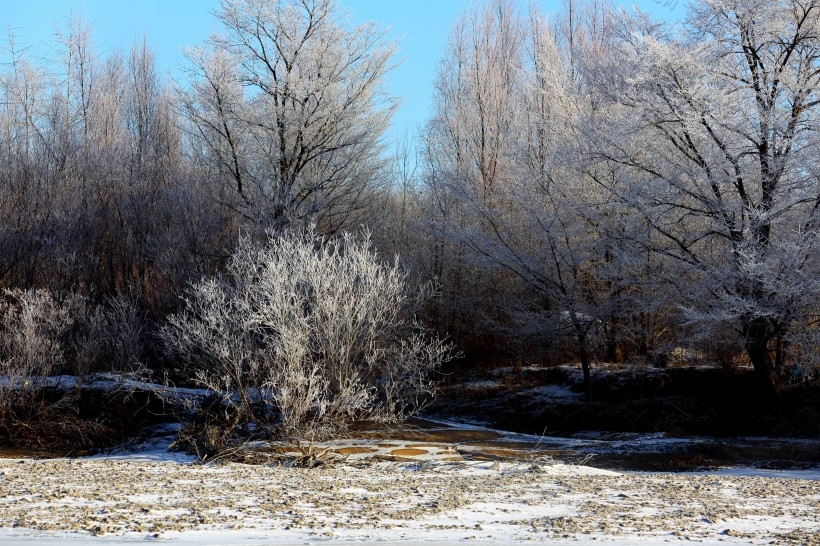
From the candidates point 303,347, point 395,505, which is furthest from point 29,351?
point 395,505

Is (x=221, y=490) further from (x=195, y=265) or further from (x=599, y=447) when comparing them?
(x=195, y=265)

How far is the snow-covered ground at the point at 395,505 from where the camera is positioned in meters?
→ 5.93

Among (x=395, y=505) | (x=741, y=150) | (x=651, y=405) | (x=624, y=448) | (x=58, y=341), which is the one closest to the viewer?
(x=395, y=505)

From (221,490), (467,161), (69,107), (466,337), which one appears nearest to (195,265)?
(466,337)

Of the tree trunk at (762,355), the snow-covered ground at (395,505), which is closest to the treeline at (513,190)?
the tree trunk at (762,355)

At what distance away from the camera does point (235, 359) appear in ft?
37.9

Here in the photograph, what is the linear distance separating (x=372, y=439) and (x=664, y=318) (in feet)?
29.1

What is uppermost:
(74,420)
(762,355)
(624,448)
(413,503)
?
(762,355)

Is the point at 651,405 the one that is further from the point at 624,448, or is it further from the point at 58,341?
the point at 58,341

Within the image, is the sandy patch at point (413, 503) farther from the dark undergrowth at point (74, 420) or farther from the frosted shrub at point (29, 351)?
the frosted shrub at point (29, 351)

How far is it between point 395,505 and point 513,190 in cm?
1351

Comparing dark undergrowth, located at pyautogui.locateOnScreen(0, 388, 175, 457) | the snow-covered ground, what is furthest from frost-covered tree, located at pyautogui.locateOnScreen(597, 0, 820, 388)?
dark undergrowth, located at pyautogui.locateOnScreen(0, 388, 175, 457)

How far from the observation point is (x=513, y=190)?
1978 cm

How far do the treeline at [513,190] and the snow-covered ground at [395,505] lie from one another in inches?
225
